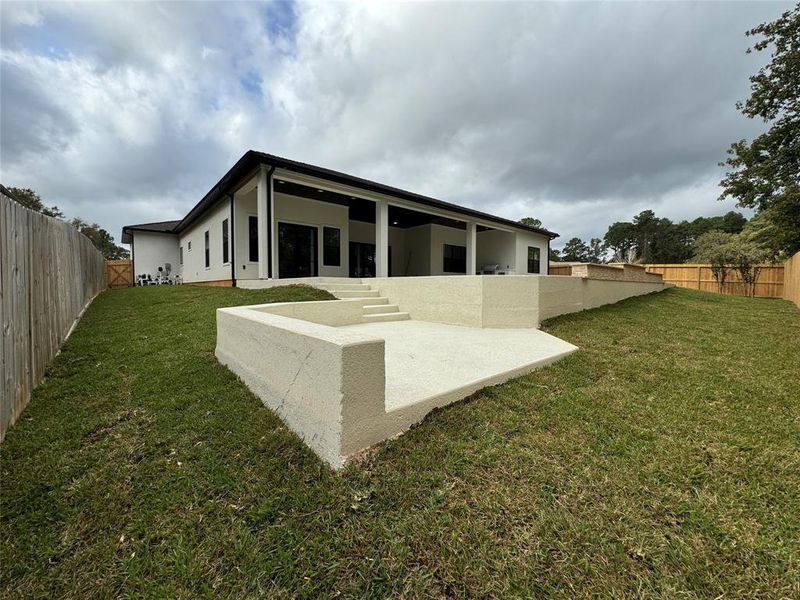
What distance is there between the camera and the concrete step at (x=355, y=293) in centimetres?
806

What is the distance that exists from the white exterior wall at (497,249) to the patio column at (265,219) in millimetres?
11685

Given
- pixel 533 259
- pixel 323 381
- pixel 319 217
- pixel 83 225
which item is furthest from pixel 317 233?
pixel 83 225

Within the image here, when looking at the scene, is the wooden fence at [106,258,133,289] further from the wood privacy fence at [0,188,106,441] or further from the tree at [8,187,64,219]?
the wood privacy fence at [0,188,106,441]

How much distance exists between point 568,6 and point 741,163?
29.0 feet

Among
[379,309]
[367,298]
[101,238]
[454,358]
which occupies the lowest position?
[454,358]

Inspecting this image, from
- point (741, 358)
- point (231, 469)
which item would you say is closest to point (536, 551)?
point (231, 469)

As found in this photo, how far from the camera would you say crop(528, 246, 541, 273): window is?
59.0 feet

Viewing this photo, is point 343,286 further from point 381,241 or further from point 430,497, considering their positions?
point 430,497

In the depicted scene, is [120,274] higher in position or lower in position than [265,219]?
lower

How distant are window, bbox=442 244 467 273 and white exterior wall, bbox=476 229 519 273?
1380 mm

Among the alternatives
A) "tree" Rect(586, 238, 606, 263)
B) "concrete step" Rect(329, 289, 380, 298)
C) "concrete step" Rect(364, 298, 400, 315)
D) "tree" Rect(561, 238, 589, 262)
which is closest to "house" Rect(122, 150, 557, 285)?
"concrete step" Rect(329, 289, 380, 298)

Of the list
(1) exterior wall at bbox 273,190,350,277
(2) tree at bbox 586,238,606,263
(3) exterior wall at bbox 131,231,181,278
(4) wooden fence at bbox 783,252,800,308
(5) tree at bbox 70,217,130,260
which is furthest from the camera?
(2) tree at bbox 586,238,606,263

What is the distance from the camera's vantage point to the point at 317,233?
1210cm

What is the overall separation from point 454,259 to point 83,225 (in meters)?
42.7
